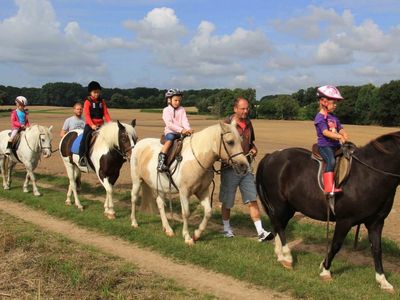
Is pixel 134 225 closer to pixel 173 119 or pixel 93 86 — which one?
pixel 173 119

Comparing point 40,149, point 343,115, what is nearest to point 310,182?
point 40,149

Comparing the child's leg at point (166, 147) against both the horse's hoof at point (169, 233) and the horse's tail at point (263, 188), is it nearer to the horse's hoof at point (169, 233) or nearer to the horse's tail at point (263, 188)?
the horse's hoof at point (169, 233)

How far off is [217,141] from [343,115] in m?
76.6

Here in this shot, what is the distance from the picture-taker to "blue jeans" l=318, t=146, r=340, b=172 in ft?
19.4

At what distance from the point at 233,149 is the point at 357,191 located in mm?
2112

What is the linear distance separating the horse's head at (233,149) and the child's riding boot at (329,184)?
4.93 feet

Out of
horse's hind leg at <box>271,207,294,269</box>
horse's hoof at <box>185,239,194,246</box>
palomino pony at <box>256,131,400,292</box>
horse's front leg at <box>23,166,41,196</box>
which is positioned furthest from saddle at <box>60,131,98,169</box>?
palomino pony at <box>256,131,400,292</box>

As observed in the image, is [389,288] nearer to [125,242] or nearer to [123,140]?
[125,242]

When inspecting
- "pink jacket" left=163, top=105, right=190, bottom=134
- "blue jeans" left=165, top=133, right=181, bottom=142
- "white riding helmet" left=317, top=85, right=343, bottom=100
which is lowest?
"blue jeans" left=165, top=133, right=181, bottom=142

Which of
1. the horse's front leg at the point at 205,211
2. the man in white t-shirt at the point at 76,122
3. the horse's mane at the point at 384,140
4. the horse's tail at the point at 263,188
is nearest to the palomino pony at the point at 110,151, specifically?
the horse's front leg at the point at 205,211

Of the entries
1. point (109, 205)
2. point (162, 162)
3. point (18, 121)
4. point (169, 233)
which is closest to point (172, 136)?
point (162, 162)

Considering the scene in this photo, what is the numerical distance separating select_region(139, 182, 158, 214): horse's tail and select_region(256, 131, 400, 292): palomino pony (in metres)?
3.50

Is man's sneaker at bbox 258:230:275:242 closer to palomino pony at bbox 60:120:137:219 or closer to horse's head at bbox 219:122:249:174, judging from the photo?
horse's head at bbox 219:122:249:174

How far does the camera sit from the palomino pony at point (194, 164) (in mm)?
7086
